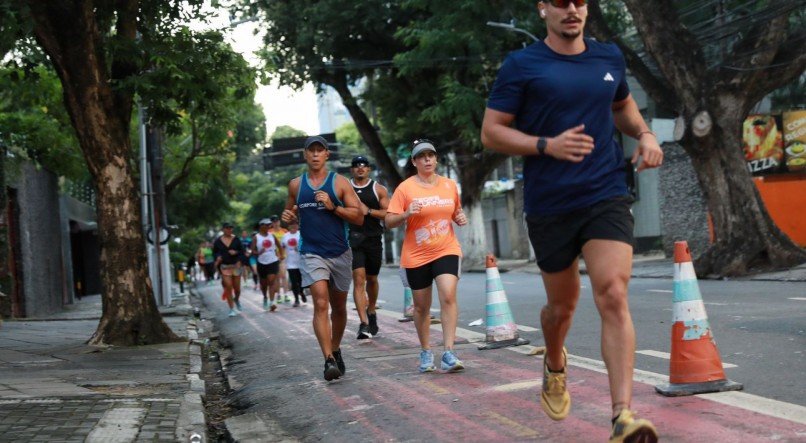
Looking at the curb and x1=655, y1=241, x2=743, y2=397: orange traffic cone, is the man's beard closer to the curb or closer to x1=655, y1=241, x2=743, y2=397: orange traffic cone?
x1=655, y1=241, x2=743, y2=397: orange traffic cone

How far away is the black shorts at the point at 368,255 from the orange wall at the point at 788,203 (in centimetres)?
1755

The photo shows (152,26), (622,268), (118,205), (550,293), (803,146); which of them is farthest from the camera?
(803,146)

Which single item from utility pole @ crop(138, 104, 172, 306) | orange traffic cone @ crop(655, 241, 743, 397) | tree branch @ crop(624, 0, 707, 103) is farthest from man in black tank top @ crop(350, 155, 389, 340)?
utility pole @ crop(138, 104, 172, 306)

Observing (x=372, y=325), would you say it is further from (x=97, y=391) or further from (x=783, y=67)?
(x=783, y=67)

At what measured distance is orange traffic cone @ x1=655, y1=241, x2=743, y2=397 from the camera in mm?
5871

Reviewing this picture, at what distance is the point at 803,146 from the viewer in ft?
90.5

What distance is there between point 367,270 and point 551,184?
8.00m

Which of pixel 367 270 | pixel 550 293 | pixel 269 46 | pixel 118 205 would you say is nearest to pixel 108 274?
pixel 118 205

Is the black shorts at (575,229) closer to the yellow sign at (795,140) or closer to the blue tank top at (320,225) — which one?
the blue tank top at (320,225)

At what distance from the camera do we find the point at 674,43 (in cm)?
1961

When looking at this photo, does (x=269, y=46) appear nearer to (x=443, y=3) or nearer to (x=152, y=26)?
(x=443, y=3)

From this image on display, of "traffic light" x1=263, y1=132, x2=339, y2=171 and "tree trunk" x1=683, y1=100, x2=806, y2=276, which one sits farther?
"traffic light" x1=263, y1=132, x2=339, y2=171

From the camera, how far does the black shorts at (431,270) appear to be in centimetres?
845

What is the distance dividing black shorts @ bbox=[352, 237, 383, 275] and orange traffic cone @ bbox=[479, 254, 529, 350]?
2.96 meters
